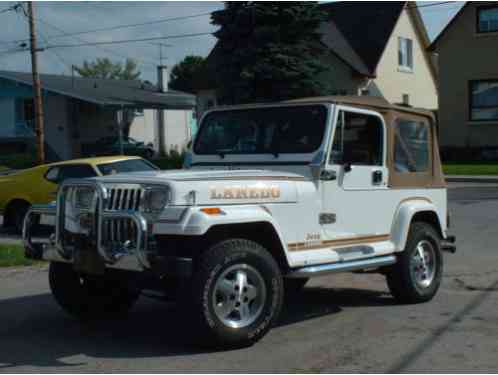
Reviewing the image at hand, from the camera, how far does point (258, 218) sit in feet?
19.4

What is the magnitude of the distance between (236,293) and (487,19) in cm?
2914

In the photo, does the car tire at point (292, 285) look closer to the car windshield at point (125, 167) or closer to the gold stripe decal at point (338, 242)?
the gold stripe decal at point (338, 242)

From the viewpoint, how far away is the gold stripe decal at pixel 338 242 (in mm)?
6320

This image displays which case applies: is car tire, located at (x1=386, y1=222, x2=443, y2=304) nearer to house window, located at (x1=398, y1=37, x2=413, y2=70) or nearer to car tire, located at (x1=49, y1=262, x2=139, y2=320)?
car tire, located at (x1=49, y1=262, x2=139, y2=320)

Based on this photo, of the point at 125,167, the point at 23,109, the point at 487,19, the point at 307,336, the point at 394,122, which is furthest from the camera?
the point at 23,109

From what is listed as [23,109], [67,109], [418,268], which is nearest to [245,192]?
[418,268]

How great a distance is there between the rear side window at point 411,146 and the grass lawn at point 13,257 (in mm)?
5824

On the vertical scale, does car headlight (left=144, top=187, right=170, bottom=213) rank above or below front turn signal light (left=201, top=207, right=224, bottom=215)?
above

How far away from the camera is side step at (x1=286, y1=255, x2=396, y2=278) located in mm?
6344

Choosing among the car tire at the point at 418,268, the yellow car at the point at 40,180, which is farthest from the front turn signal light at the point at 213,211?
the yellow car at the point at 40,180

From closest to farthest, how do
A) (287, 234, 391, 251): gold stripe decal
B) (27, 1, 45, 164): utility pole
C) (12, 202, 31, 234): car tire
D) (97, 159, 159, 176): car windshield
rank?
(287, 234, 391, 251): gold stripe decal → (97, 159, 159, 176): car windshield → (12, 202, 31, 234): car tire → (27, 1, 45, 164): utility pole

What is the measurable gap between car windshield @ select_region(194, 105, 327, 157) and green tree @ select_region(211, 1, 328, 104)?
21.1 m

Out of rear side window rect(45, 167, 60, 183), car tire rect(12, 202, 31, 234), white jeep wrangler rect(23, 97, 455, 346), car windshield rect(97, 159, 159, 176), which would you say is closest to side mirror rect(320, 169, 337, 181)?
white jeep wrangler rect(23, 97, 455, 346)

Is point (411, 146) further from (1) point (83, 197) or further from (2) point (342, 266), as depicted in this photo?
(1) point (83, 197)
